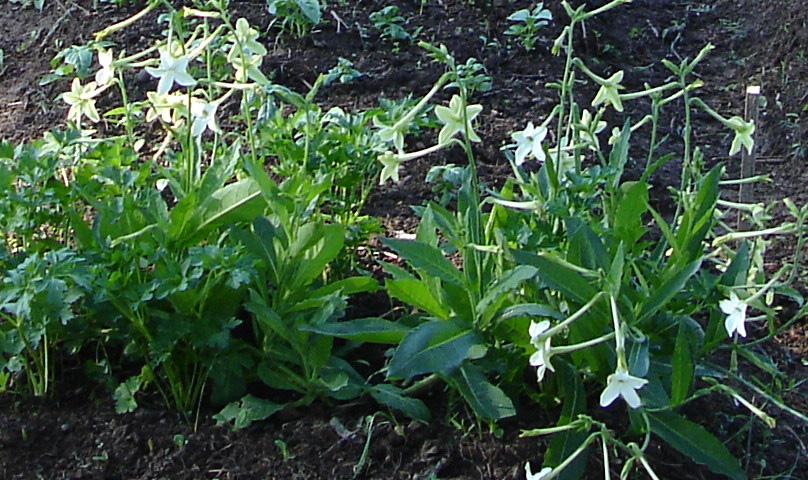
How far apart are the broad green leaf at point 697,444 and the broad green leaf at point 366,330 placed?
0.64 m

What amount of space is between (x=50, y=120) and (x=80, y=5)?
0.99 m

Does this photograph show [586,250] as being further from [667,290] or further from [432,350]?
[432,350]

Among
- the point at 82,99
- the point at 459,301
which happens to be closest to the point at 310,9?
the point at 82,99

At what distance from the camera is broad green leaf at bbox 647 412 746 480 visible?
2299mm

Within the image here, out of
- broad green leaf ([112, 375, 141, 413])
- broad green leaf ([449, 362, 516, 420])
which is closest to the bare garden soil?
broad green leaf ([112, 375, 141, 413])

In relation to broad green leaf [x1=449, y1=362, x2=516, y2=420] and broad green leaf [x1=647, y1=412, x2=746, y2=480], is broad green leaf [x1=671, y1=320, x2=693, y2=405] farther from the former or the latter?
broad green leaf [x1=449, y1=362, x2=516, y2=420]

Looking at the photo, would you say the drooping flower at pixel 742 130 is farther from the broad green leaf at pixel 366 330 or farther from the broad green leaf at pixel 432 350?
the broad green leaf at pixel 366 330

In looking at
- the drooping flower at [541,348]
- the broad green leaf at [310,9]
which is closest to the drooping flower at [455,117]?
the drooping flower at [541,348]

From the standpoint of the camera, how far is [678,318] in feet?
8.00

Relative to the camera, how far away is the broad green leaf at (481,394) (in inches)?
93.4

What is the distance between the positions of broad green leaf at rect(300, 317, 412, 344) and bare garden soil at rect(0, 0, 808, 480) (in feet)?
0.68

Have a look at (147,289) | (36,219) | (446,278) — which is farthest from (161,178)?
(446,278)

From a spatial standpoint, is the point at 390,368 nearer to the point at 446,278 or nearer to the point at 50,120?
the point at 446,278

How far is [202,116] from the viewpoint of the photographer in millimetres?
2730
